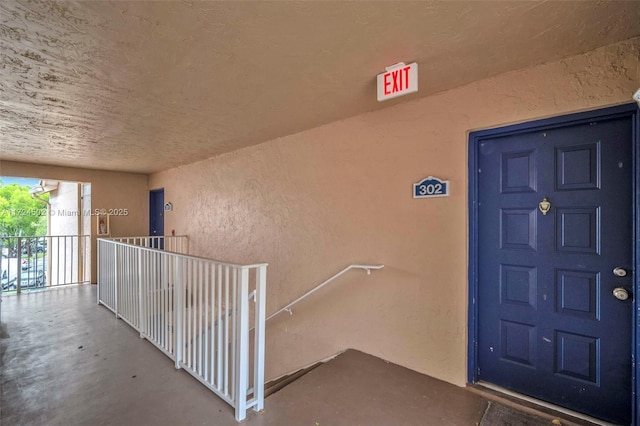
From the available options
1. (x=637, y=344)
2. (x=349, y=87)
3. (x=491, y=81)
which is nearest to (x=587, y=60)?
(x=491, y=81)

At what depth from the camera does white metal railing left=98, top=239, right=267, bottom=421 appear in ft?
6.28

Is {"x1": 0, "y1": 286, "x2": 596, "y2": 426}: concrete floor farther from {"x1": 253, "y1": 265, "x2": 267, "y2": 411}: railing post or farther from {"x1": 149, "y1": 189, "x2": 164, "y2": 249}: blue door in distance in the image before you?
{"x1": 149, "y1": 189, "x2": 164, "y2": 249}: blue door in distance

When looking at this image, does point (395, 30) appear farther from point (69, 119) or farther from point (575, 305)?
point (69, 119)

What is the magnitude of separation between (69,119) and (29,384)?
8.07 feet

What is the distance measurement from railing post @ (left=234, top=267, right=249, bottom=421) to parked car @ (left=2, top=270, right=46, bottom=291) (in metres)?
5.88

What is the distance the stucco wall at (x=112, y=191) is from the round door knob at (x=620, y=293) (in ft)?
25.6

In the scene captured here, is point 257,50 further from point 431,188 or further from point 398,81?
point 431,188

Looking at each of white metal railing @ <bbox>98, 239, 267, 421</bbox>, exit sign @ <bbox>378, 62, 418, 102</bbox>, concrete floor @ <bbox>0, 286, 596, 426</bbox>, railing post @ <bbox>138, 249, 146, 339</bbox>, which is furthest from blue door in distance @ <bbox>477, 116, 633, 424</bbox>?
railing post @ <bbox>138, 249, 146, 339</bbox>

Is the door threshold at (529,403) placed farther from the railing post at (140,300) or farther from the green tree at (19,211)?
the green tree at (19,211)

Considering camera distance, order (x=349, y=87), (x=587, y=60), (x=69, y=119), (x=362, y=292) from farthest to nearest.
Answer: (x=69, y=119)
(x=362, y=292)
(x=349, y=87)
(x=587, y=60)

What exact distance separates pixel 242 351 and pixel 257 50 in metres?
1.93

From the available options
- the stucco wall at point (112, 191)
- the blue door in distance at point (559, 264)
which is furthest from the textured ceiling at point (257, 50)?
the stucco wall at point (112, 191)

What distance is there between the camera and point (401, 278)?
2451 mm

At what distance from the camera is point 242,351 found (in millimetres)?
1881
